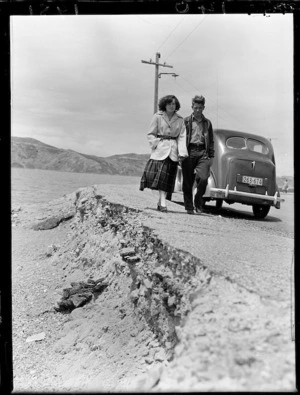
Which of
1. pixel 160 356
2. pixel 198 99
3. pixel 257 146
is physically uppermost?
pixel 198 99

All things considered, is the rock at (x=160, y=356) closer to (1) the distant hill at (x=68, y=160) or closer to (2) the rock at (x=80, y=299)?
(2) the rock at (x=80, y=299)

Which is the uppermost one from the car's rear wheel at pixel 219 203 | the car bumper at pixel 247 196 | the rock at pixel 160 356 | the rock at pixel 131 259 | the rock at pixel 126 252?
the car bumper at pixel 247 196

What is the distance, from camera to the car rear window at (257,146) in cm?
255

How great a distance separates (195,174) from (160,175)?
0.88 ft

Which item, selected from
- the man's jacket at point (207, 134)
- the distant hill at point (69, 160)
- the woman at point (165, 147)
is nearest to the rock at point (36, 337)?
the distant hill at point (69, 160)

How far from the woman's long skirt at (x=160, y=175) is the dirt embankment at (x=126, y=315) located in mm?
277

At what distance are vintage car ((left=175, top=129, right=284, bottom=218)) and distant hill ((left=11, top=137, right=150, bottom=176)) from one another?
43 centimetres

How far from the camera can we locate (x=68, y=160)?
261cm

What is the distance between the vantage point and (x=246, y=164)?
2.87m

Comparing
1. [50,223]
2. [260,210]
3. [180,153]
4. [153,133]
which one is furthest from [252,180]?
[50,223]

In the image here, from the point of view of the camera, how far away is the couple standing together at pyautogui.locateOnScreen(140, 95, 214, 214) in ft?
8.74

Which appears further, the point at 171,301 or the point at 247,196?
the point at 247,196

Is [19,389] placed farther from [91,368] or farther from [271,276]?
[271,276]

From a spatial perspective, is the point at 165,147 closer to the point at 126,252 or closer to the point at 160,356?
the point at 126,252
